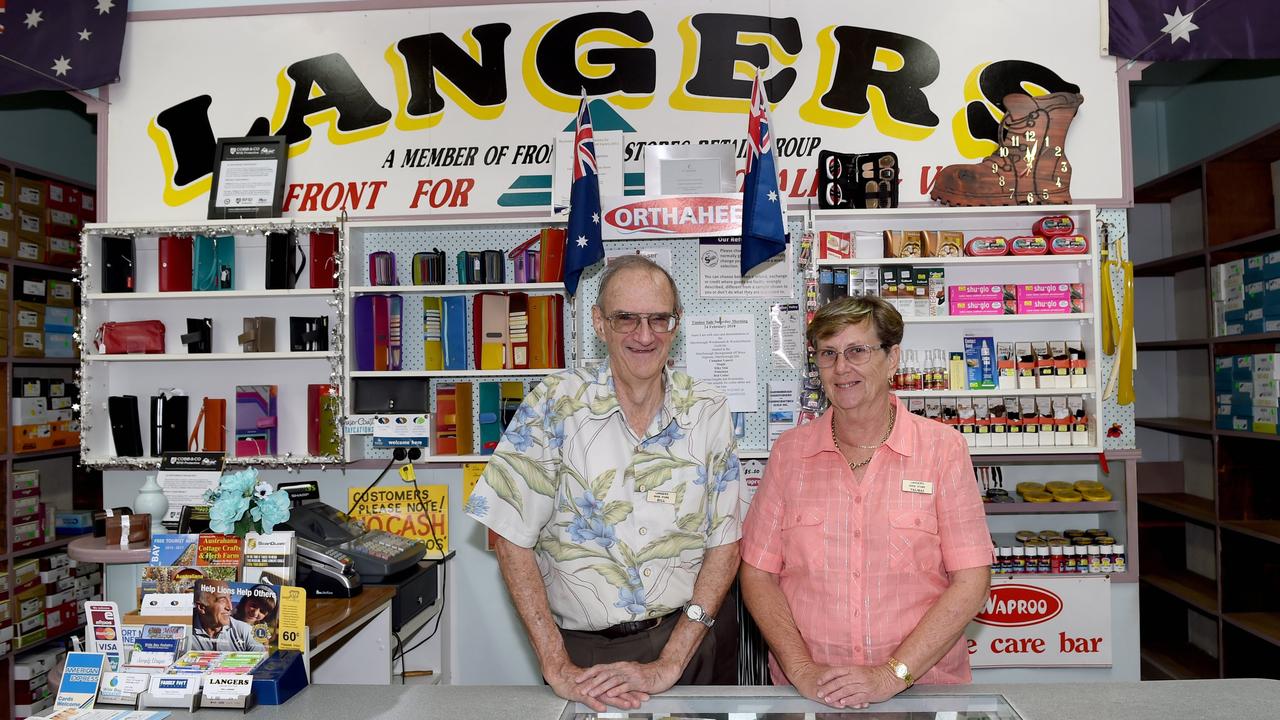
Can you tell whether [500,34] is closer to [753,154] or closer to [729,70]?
[729,70]

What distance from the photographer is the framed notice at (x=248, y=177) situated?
4.12m

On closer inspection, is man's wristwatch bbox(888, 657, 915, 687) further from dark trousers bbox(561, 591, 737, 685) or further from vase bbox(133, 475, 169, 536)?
vase bbox(133, 475, 169, 536)

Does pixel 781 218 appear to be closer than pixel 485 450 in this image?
Yes

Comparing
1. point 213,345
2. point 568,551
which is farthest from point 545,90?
point 568,551

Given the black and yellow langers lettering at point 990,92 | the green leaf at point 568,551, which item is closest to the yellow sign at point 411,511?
the green leaf at point 568,551

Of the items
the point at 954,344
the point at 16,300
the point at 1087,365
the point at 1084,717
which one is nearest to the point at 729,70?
the point at 954,344

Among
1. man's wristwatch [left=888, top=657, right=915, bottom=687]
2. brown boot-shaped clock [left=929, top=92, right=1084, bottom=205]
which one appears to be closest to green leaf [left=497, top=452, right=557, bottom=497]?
→ man's wristwatch [left=888, top=657, right=915, bottom=687]

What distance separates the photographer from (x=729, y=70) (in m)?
4.17

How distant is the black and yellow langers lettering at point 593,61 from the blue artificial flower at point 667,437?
261 centimetres

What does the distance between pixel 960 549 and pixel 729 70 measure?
3.03m

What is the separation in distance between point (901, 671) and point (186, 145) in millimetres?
4439

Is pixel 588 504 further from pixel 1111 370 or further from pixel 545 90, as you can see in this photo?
pixel 1111 370

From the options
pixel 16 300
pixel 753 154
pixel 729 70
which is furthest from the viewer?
pixel 16 300

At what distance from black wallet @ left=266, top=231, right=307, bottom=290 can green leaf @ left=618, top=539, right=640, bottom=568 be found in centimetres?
283
